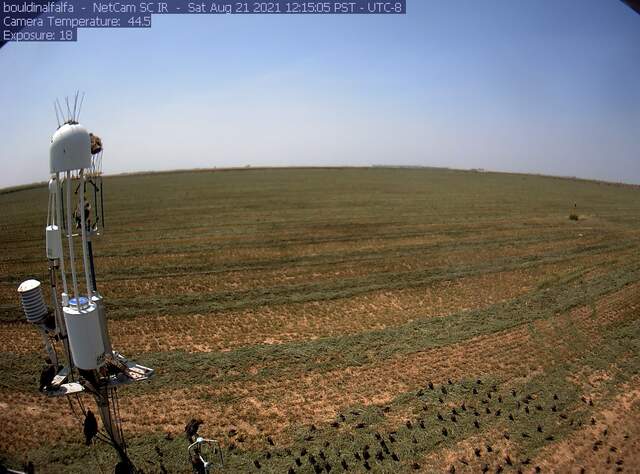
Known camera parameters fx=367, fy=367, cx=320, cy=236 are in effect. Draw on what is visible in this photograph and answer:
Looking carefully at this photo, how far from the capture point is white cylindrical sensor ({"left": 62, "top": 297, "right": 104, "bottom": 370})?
6020 mm

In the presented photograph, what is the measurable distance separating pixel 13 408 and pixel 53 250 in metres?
6.27

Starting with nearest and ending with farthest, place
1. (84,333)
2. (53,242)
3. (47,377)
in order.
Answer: (84,333) < (53,242) < (47,377)

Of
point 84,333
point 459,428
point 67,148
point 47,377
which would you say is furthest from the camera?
point 459,428

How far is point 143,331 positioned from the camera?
45.8ft

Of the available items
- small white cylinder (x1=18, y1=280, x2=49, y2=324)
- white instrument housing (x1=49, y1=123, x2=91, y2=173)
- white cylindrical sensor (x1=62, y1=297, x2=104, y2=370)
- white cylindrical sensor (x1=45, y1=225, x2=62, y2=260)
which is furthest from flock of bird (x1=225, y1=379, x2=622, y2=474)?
white instrument housing (x1=49, y1=123, x2=91, y2=173)

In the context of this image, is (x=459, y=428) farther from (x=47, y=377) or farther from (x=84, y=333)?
(x=47, y=377)

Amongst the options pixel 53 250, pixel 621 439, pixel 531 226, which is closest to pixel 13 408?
pixel 53 250

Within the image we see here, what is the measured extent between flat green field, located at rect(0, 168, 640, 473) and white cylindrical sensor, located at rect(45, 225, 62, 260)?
4.80 m

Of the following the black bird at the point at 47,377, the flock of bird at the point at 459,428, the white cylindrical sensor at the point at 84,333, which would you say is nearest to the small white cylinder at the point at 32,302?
the black bird at the point at 47,377

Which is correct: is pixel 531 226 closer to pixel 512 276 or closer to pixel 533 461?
pixel 512 276

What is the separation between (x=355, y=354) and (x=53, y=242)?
9362 mm

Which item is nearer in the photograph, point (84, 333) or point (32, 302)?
point (84, 333)

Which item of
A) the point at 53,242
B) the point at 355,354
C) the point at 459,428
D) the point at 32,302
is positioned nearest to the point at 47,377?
the point at 32,302

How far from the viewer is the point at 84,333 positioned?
607cm
